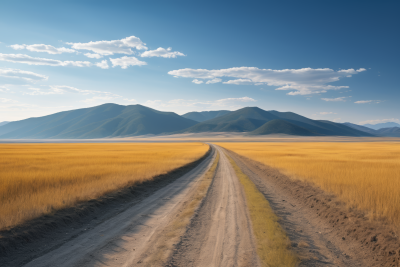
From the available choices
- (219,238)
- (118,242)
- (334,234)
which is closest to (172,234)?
(219,238)

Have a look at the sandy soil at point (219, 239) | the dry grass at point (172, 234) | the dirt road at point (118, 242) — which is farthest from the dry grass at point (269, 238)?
the dirt road at point (118, 242)

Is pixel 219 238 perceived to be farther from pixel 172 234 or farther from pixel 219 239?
pixel 172 234

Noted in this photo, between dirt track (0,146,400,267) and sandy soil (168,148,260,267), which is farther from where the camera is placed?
dirt track (0,146,400,267)

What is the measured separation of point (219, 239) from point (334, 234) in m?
3.94

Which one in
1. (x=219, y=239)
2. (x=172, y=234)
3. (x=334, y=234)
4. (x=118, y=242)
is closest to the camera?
(x=118, y=242)

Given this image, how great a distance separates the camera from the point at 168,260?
5.29 m

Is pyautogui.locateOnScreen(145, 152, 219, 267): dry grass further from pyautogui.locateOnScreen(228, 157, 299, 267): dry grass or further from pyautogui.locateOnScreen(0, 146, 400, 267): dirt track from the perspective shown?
pyautogui.locateOnScreen(228, 157, 299, 267): dry grass

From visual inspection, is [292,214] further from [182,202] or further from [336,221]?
[182,202]

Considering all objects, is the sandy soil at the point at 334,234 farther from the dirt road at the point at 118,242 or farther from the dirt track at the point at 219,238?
the dirt road at the point at 118,242

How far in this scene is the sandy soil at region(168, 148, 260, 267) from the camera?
17.5 feet

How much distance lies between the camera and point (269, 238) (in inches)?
260

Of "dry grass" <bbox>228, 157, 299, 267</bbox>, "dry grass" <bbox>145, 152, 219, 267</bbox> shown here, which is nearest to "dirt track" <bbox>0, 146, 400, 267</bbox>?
"dry grass" <bbox>145, 152, 219, 267</bbox>

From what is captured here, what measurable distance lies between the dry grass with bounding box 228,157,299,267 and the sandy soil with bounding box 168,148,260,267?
21cm

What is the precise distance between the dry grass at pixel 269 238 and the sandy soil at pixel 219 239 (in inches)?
8.4
